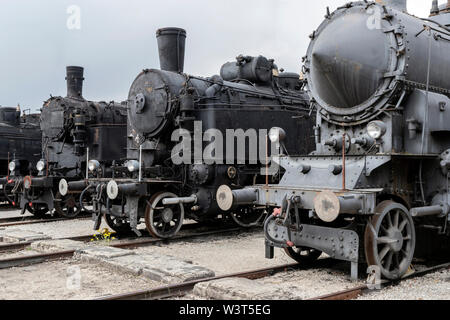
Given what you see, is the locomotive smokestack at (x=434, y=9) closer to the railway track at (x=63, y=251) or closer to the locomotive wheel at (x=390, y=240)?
the locomotive wheel at (x=390, y=240)

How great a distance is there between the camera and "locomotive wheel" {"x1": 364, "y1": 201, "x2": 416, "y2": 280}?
5.15m

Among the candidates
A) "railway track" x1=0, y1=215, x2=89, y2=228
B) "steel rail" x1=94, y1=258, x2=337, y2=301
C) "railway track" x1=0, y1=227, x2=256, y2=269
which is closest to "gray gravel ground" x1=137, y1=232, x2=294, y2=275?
"railway track" x1=0, y1=227, x2=256, y2=269

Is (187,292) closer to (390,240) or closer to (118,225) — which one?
(390,240)

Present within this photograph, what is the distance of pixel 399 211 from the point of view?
5.54 m

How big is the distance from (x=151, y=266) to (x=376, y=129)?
10.4ft

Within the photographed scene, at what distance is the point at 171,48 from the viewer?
391 inches

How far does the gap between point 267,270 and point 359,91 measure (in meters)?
2.56

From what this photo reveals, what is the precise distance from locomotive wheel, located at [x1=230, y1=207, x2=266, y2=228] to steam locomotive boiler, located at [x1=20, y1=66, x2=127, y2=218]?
3.83 meters

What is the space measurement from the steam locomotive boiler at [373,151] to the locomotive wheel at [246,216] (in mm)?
3412

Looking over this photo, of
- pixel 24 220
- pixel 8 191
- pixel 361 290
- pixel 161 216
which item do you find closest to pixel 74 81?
pixel 8 191

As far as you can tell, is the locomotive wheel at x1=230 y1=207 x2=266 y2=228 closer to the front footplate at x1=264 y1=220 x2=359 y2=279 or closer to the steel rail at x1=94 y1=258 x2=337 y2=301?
the front footplate at x1=264 y1=220 x2=359 y2=279
